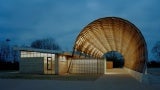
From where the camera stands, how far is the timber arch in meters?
33.6

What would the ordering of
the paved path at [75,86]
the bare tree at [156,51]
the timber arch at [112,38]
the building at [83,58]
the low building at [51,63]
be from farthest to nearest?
the bare tree at [156,51] < the low building at [51,63] < the building at [83,58] < the timber arch at [112,38] < the paved path at [75,86]

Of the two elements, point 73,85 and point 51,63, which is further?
point 51,63

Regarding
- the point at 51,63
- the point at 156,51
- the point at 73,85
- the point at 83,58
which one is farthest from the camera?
the point at 156,51

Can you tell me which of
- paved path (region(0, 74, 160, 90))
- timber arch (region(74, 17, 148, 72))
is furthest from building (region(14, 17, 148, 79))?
paved path (region(0, 74, 160, 90))

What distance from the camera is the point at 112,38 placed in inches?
1975

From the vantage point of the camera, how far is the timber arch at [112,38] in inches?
1322

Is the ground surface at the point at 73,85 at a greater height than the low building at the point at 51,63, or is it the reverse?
the low building at the point at 51,63

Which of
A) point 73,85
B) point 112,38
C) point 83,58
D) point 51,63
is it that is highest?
point 112,38

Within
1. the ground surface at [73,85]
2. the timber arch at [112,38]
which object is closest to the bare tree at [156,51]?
the timber arch at [112,38]

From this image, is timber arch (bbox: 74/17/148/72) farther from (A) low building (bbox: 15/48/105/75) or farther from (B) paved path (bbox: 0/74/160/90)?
(B) paved path (bbox: 0/74/160/90)

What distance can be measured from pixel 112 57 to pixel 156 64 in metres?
14.3

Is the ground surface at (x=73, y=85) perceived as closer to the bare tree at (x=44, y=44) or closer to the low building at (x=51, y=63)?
the low building at (x=51, y=63)

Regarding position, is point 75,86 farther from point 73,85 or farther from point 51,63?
point 51,63

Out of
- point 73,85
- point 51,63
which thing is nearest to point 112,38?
point 51,63
